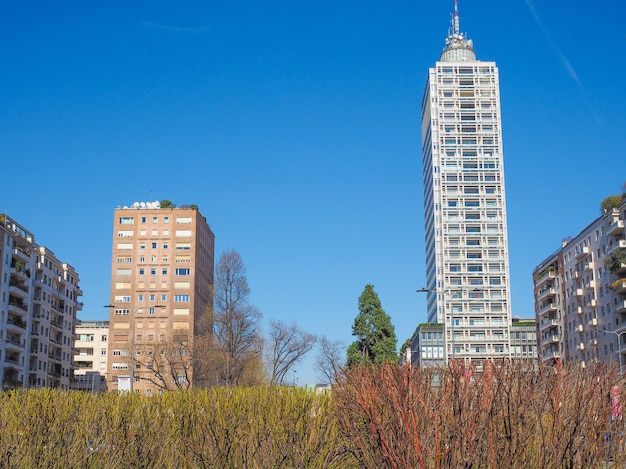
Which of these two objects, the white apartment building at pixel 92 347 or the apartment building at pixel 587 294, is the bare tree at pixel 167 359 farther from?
the white apartment building at pixel 92 347

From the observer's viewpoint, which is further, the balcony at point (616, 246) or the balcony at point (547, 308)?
the balcony at point (547, 308)

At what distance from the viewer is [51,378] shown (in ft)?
342

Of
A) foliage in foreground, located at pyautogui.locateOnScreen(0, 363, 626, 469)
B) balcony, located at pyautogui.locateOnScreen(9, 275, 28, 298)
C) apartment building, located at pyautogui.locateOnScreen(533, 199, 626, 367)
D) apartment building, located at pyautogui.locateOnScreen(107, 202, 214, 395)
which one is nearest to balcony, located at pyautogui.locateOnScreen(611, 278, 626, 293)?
apartment building, located at pyautogui.locateOnScreen(533, 199, 626, 367)

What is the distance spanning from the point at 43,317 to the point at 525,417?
319ft

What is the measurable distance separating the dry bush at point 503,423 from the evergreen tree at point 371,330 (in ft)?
262

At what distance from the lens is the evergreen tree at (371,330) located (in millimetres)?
90750

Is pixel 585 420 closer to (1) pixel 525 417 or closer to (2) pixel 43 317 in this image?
(1) pixel 525 417

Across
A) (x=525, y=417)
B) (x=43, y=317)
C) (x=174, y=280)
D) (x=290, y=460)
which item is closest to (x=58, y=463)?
(x=290, y=460)

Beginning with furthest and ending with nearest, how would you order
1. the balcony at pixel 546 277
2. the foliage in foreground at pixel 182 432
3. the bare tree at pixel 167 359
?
the balcony at pixel 546 277
the bare tree at pixel 167 359
the foliage in foreground at pixel 182 432

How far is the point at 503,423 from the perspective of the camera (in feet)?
35.0

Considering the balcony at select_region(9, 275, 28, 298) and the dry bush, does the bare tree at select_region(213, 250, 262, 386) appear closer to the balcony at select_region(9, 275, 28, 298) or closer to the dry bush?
the balcony at select_region(9, 275, 28, 298)

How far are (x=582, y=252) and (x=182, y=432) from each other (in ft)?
280

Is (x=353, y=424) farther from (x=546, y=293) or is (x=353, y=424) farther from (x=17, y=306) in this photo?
(x=546, y=293)

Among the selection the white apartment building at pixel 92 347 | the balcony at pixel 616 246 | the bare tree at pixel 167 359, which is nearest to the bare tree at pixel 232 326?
the bare tree at pixel 167 359
